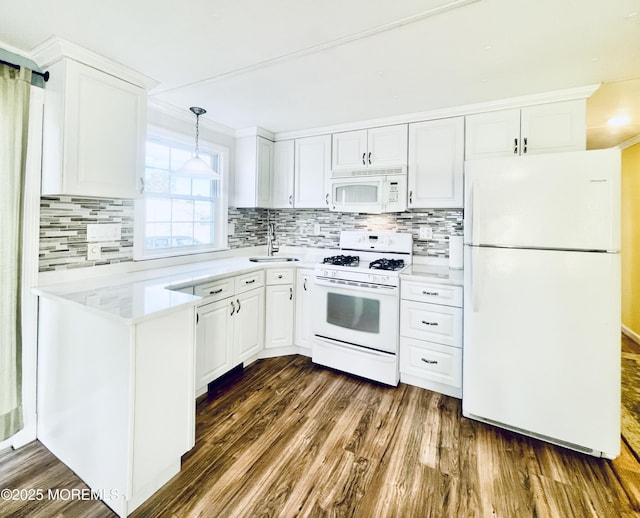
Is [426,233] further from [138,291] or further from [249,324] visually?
[138,291]

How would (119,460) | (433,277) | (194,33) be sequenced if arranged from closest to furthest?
→ (119,460), (194,33), (433,277)

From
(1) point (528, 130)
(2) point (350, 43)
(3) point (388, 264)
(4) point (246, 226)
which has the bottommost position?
(3) point (388, 264)

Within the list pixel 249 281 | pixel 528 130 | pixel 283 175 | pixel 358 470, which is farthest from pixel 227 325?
pixel 528 130

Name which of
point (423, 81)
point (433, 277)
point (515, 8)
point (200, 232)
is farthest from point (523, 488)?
point (200, 232)

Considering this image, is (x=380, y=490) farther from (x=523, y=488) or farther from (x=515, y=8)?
(x=515, y=8)

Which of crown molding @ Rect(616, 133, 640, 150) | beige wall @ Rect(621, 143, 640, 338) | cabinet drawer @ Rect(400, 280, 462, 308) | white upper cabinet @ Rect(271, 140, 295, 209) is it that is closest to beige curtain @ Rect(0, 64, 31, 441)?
white upper cabinet @ Rect(271, 140, 295, 209)

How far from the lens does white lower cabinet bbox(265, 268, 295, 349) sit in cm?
302

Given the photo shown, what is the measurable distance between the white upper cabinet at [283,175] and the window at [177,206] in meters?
0.57

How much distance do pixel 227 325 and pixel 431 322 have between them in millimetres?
1647

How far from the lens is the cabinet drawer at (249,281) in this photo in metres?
2.64

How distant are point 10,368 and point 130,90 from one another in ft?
6.00

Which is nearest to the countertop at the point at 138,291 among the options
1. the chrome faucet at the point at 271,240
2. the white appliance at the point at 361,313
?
the white appliance at the point at 361,313

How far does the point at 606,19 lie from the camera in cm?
152

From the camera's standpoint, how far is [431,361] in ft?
8.20
